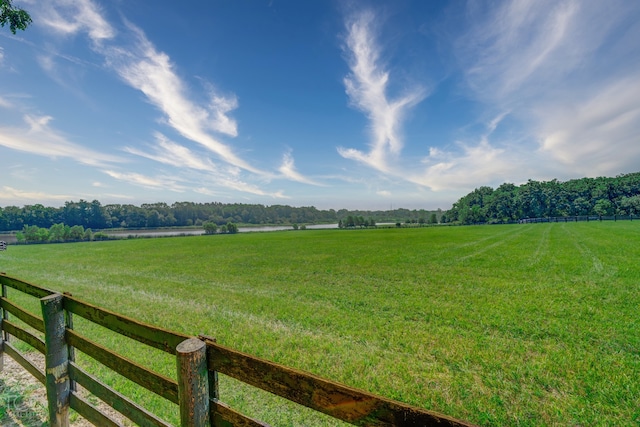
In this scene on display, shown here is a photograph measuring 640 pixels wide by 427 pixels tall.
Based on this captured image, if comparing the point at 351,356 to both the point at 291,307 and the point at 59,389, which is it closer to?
the point at 291,307

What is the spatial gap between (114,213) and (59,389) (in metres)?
154

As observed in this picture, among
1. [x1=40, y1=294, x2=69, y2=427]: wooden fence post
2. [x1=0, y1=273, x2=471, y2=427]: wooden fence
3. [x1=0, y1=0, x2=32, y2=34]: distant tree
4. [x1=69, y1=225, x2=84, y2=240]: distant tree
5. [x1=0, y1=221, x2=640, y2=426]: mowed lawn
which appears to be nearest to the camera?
[x1=0, y1=273, x2=471, y2=427]: wooden fence

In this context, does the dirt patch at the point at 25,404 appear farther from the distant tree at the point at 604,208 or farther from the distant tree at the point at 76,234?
the distant tree at the point at 604,208

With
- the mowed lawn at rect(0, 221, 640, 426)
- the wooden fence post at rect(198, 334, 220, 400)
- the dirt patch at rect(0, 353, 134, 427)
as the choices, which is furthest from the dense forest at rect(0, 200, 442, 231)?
the wooden fence post at rect(198, 334, 220, 400)

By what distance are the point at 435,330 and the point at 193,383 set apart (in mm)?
7090

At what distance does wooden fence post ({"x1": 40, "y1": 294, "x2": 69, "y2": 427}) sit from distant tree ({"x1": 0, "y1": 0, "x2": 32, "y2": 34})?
9222 millimetres

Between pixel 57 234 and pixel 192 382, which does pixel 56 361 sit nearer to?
pixel 192 382

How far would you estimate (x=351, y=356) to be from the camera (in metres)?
6.08

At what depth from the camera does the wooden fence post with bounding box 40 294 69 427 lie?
3072 mm

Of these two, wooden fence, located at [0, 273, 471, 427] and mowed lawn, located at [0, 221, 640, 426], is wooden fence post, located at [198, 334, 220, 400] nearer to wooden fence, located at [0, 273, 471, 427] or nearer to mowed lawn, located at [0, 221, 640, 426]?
wooden fence, located at [0, 273, 471, 427]

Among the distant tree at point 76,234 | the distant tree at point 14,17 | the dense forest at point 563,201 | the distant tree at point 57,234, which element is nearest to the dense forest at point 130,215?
the distant tree at point 57,234

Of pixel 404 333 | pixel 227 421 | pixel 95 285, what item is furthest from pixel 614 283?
pixel 95 285

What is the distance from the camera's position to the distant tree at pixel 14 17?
7.54 meters

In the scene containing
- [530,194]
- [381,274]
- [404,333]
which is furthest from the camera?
[530,194]
